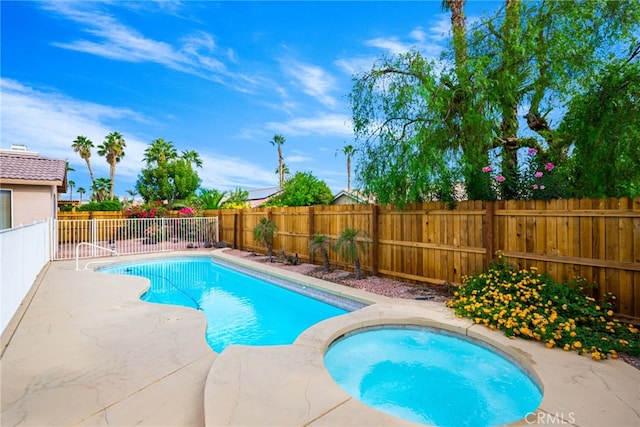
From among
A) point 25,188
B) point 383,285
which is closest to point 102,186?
point 25,188

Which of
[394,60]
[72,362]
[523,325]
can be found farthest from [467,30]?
[72,362]

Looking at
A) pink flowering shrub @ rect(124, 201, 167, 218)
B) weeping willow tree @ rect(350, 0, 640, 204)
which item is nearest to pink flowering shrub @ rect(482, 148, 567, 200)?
weeping willow tree @ rect(350, 0, 640, 204)

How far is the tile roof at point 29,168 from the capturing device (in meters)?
9.43

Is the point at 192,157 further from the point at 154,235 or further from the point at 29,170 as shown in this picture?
the point at 29,170

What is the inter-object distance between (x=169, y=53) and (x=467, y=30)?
11.5 meters

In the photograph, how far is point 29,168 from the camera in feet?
33.2

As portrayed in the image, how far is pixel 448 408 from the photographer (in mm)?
2959

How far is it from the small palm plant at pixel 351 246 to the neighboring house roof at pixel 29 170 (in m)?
9.61

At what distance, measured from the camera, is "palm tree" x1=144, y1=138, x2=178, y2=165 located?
88.8 feet

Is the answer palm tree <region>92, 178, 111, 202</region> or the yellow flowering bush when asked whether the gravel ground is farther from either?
palm tree <region>92, 178, 111, 202</region>

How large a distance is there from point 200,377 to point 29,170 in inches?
440

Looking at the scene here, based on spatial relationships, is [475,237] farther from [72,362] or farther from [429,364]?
[72,362]

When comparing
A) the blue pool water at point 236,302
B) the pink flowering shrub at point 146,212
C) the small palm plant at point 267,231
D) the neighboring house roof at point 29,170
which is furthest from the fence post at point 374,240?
the pink flowering shrub at point 146,212

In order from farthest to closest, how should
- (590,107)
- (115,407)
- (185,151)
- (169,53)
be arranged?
(185,151), (169,53), (590,107), (115,407)
